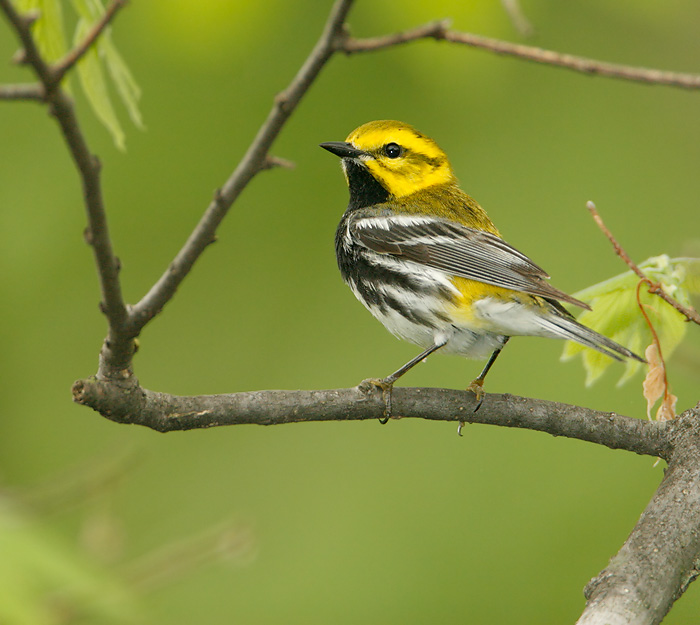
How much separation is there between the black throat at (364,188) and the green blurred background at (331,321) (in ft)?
1.89

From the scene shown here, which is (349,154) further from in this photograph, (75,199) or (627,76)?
(627,76)

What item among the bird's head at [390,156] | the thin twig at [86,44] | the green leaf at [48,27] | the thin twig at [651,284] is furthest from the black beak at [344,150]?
the thin twig at [86,44]

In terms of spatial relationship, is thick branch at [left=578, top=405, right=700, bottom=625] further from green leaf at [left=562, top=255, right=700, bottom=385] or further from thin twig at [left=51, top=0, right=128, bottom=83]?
thin twig at [left=51, top=0, right=128, bottom=83]

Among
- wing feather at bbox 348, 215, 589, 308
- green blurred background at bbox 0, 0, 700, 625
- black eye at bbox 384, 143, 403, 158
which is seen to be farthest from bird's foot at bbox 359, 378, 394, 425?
green blurred background at bbox 0, 0, 700, 625

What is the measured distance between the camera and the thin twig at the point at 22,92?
135cm

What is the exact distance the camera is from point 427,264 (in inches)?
134

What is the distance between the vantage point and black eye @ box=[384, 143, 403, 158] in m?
3.86

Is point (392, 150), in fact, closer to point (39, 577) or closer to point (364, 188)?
point (364, 188)

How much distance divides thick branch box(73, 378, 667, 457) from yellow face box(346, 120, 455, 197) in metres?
1.41

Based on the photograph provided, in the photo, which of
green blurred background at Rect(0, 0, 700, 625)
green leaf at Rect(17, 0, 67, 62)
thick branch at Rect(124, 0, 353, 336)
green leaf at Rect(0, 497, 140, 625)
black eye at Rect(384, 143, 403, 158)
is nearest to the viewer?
thick branch at Rect(124, 0, 353, 336)

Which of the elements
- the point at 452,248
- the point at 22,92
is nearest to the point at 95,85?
the point at 22,92

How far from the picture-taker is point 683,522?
2.26 metres

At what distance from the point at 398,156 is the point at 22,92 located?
105 inches

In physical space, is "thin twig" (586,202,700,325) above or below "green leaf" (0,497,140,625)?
above
